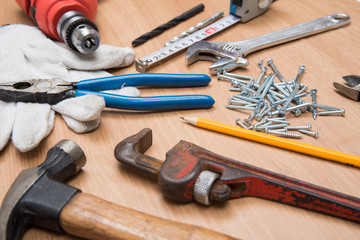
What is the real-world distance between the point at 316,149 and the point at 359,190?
0.44 ft

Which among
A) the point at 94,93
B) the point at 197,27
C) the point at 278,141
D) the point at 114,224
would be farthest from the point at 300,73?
the point at 114,224

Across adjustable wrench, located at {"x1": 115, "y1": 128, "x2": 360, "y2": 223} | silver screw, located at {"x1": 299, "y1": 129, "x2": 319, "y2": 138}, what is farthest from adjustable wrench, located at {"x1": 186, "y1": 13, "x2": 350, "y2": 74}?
adjustable wrench, located at {"x1": 115, "y1": 128, "x2": 360, "y2": 223}

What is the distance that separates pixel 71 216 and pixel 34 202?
3.2 inches

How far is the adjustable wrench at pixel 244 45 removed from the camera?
1.16m

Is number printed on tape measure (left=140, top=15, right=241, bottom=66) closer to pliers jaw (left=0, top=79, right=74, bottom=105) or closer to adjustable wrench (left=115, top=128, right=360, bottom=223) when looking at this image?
pliers jaw (left=0, top=79, right=74, bottom=105)

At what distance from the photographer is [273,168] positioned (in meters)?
0.87

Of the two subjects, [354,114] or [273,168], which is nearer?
[273,168]

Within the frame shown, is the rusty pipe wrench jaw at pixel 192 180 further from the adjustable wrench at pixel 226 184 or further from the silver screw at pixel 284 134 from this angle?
the silver screw at pixel 284 134

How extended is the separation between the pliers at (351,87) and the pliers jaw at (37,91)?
0.79 m

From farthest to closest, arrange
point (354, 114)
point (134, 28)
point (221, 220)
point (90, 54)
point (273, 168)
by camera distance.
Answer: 1. point (134, 28)
2. point (90, 54)
3. point (354, 114)
4. point (273, 168)
5. point (221, 220)

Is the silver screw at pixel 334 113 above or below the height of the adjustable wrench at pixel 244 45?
below

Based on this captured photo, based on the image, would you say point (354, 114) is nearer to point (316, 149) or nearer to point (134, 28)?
point (316, 149)

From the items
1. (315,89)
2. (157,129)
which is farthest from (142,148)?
(315,89)

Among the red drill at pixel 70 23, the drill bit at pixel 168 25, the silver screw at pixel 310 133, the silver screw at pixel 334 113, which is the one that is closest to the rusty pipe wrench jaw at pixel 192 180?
the silver screw at pixel 310 133
